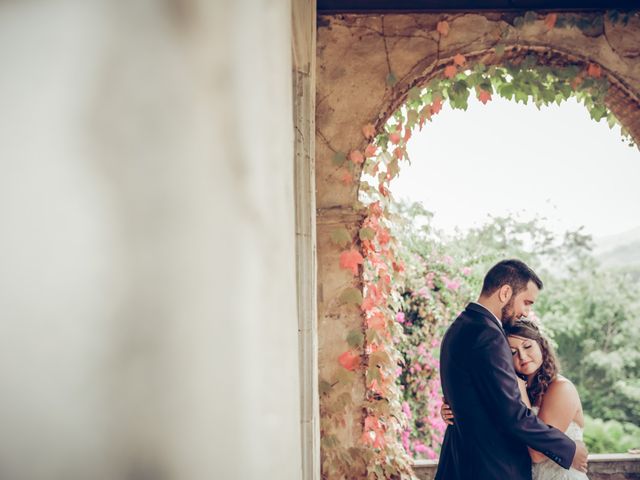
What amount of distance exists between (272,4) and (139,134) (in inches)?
8.5

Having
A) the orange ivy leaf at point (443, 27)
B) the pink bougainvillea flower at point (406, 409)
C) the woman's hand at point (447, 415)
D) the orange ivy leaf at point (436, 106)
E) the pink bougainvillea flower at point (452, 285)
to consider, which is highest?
the orange ivy leaf at point (443, 27)

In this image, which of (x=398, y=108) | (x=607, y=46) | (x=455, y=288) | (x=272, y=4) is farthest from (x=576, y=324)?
(x=272, y=4)

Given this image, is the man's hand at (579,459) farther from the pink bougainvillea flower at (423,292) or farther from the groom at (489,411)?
the pink bougainvillea flower at (423,292)

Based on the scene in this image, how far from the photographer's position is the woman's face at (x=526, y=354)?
2.75m

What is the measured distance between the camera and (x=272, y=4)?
1.79ft

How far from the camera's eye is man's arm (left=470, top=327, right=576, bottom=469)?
7.67ft

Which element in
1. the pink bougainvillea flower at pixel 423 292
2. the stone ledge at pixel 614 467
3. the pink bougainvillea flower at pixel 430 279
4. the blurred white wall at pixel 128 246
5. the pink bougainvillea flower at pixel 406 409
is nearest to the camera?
the blurred white wall at pixel 128 246

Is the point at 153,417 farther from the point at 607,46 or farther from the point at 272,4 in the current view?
the point at 607,46

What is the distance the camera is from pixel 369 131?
3.07 meters

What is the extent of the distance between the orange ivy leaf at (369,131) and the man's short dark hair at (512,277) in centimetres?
108

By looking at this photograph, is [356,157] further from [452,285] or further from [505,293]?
[452,285]

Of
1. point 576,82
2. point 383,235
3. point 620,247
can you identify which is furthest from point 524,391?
point 620,247

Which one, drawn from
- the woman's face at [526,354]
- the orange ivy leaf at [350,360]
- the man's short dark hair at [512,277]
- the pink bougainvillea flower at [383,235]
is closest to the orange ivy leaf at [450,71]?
the pink bougainvillea flower at [383,235]

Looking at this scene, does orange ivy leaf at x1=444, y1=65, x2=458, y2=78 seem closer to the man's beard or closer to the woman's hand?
the man's beard
